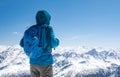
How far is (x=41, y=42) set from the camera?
7574 mm

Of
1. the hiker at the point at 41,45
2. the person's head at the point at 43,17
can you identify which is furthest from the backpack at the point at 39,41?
the person's head at the point at 43,17

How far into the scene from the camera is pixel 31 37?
25.3ft

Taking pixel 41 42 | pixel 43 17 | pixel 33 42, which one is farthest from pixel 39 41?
pixel 43 17

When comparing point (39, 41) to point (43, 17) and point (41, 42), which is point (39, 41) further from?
point (43, 17)

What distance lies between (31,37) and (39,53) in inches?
22.5

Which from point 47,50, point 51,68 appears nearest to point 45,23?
point 47,50

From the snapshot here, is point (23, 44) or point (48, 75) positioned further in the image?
point (23, 44)

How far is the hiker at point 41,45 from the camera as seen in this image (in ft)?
24.6

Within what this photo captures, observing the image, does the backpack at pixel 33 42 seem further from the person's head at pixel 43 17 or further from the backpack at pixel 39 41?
the person's head at pixel 43 17

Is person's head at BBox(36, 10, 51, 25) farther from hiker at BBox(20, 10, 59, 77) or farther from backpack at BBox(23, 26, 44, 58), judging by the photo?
backpack at BBox(23, 26, 44, 58)

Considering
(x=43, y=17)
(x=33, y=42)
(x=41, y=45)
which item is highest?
(x=43, y=17)

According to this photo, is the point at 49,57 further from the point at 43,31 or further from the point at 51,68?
the point at 43,31

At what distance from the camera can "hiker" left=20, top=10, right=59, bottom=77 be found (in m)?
7.49

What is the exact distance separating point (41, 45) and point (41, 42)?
0.32 ft
